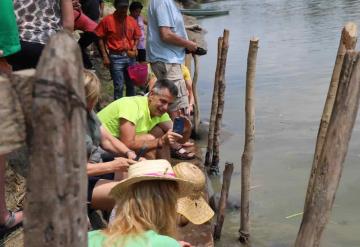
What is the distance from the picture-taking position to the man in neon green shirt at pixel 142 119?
4816mm

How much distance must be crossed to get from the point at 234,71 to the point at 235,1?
30.3 metres

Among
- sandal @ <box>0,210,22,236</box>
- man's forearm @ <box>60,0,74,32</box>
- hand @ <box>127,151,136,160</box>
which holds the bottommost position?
hand @ <box>127,151,136,160</box>

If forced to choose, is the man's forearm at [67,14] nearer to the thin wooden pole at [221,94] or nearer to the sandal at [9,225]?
the sandal at [9,225]

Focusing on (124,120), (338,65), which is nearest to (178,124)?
(124,120)

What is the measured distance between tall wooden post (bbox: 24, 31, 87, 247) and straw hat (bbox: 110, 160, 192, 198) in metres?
1.02

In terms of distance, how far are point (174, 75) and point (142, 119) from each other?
3.54 feet

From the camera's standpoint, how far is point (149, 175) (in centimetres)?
256

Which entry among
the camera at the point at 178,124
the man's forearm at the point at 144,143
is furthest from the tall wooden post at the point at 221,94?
the man's forearm at the point at 144,143

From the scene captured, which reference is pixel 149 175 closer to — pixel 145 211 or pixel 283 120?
pixel 145 211

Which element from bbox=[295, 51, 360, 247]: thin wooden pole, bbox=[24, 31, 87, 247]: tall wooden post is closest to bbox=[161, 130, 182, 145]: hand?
bbox=[295, 51, 360, 247]: thin wooden pole

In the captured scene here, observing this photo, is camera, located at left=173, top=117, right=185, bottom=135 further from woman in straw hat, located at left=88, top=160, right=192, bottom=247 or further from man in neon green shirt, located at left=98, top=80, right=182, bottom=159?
woman in straw hat, located at left=88, top=160, right=192, bottom=247

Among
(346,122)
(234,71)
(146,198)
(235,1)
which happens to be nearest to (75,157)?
(146,198)

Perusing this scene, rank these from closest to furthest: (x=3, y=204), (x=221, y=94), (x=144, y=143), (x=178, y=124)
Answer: (x=3, y=204) → (x=144, y=143) → (x=178, y=124) → (x=221, y=94)

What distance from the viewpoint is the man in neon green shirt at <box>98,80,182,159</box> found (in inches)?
190
